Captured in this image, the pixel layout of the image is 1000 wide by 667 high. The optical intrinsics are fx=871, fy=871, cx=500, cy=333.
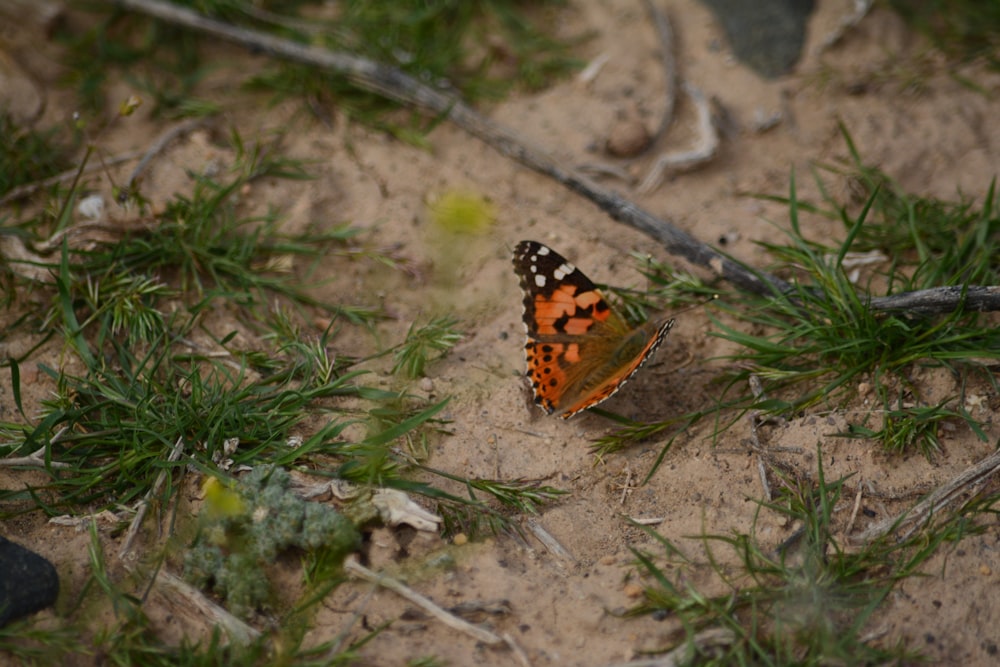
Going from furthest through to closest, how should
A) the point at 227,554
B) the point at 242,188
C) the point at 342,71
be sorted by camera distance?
the point at 342,71, the point at 242,188, the point at 227,554

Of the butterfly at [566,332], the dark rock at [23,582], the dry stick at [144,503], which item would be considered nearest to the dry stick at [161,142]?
the dry stick at [144,503]

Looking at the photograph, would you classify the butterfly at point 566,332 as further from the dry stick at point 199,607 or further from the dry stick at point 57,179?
the dry stick at point 57,179

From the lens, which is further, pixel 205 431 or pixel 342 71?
pixel 342 71

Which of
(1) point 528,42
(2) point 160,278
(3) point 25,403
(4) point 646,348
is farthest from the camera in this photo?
(1) point 528,42

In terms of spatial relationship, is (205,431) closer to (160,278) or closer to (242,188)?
(160,278)

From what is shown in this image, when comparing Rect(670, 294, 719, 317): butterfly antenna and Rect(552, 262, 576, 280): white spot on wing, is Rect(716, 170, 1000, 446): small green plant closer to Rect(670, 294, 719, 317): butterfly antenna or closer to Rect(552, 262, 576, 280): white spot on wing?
Rect(670, 294, 719, 317): butterfly antenna

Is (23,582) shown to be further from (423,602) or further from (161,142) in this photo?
(161,142)

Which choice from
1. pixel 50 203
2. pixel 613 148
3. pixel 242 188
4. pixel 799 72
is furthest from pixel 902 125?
pixel 50 203
